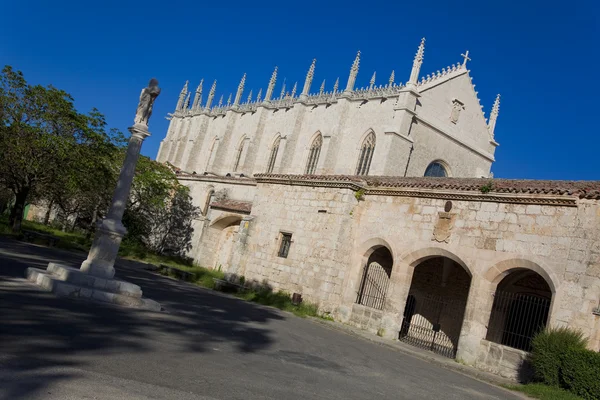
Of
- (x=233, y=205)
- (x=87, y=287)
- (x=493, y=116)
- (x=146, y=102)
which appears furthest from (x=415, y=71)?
(x=87, y=287)

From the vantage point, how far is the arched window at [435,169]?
2960cm

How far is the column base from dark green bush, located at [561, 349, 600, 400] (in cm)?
797

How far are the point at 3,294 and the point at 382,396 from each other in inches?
236

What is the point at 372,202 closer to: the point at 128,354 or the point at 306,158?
the point at 128,354

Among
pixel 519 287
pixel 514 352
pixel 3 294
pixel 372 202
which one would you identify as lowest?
pixel 3 294

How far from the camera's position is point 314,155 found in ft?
108

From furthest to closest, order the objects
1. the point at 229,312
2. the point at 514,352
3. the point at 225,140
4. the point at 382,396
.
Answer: the point at 225,140 → the point at 229,312 → the point at 514,352 → the point at 382,396

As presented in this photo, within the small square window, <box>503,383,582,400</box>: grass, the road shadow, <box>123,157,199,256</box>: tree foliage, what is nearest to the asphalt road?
the road shadow

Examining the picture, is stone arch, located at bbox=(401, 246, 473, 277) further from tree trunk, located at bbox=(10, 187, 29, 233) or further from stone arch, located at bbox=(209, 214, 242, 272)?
tree trunk, located at bbox=(10, 187, 29, 233)

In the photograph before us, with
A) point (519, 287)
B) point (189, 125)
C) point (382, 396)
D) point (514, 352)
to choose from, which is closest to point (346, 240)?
point (519, 287)

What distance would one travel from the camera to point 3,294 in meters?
8.19

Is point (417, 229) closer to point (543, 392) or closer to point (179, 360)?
point (543, 392)

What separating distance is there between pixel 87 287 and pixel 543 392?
882 centimetres

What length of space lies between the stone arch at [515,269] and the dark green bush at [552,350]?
1.52 meters
